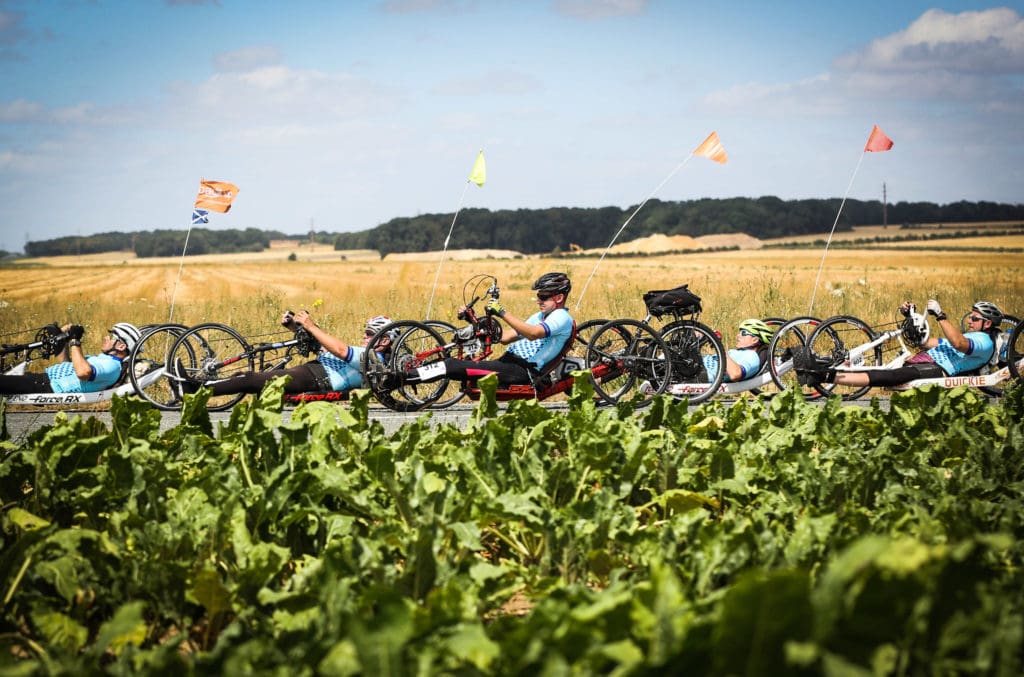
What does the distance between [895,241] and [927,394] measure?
69.2 m

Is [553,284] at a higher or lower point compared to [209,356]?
higher

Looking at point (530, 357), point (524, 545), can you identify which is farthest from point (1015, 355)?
point (524, 545)

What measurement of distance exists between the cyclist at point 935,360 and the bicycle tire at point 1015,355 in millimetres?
195

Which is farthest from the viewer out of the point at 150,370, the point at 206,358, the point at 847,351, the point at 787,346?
the point at 787,346

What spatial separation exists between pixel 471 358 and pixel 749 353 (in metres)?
2.99

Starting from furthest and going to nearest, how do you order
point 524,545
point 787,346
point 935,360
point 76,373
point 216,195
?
point 216,195
point 787,346
point 935,360
point 76,373
point 524,545

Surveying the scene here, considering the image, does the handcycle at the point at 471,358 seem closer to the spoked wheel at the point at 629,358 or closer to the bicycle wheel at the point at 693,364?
the spoked wheel at the point at 629,358

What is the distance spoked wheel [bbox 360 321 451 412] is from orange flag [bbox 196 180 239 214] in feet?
13.5

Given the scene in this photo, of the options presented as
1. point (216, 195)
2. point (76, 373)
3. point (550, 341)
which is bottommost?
point (76, 373)

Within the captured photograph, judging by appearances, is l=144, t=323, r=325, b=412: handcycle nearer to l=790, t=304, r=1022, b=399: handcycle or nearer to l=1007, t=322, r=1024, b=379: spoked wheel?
l=790, t=304, r=1022, b=399: handcycle

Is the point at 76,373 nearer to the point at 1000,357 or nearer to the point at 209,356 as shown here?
the point at 209,356

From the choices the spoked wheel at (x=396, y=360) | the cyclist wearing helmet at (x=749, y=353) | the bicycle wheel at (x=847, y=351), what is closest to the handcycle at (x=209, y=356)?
the spoked wheel at (x=396, y=360)

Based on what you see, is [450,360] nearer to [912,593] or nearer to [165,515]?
[165,515]

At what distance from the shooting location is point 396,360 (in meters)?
8.77
